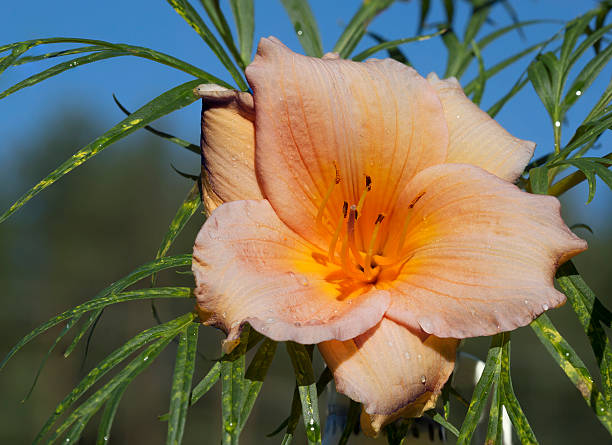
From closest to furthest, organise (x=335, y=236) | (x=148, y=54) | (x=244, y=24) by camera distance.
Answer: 1. (x=335, y=236)
2. (x=148, y=54)
3. (x=244, y=24)

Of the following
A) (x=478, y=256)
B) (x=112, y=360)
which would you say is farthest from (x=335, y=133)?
(x=112, y=360)

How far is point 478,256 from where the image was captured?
18.7 inches

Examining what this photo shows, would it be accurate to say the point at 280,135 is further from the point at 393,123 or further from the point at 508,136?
the point at 508,136

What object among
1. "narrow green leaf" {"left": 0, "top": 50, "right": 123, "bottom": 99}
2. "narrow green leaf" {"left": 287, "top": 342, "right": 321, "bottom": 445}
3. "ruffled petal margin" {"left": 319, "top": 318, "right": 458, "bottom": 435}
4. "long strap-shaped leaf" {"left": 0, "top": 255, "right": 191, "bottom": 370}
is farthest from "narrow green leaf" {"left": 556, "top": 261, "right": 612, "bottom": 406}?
"narrow green leaf" {"left": 0, "top": 50, "right": 123, "bottom": 99}

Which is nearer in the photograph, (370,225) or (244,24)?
(370,225)

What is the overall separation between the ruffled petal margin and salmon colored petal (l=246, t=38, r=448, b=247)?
13cm

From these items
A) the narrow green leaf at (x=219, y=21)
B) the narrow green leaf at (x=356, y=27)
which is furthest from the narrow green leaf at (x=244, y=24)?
the narrow green leaf at (x=356, y=27)

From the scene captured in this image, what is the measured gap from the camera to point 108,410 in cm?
41

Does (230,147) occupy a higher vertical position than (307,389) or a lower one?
higher

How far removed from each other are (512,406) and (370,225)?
8.4 inches

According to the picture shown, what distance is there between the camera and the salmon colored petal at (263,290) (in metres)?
0.43

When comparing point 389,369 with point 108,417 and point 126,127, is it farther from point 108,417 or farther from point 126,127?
point 126,127

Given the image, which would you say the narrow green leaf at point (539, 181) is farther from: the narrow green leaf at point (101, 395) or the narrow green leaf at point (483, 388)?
the narrow green leaf at point (101, 395)

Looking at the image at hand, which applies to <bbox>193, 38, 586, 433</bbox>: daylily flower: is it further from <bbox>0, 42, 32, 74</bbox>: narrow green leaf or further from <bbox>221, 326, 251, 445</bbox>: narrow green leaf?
<bbox>0, 42, 32, 74</bbox>: narrow green leaf
